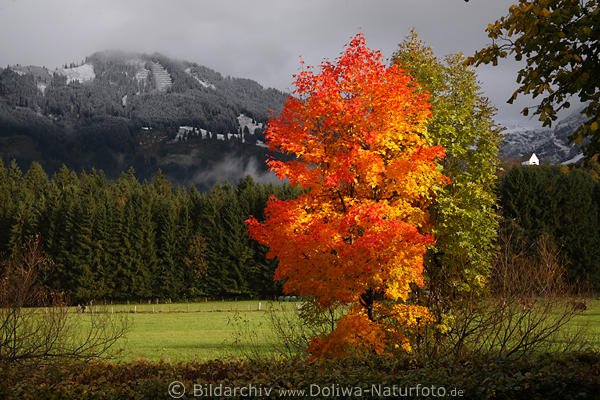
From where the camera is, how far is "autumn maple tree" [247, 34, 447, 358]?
37.7 feet

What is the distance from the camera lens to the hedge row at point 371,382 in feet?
23.7

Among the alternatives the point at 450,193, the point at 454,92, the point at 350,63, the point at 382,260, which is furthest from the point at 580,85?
the point at 454,92

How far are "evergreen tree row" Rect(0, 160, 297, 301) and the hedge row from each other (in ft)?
183

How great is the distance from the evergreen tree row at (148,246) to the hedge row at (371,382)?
55.8 metres

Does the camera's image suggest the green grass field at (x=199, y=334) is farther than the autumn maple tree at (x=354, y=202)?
Yes

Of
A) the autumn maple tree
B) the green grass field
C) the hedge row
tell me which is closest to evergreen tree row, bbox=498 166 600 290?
the green grass field

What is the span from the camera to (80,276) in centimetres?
6462

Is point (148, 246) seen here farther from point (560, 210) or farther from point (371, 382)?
point (371, 382)

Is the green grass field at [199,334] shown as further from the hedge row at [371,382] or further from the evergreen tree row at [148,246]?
the evergreen tree row at [148,246]

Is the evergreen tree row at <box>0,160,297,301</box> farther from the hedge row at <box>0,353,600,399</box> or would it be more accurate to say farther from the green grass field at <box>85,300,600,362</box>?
the hedge row at <box>0,353,600,399</box>

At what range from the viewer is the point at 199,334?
3338 cm

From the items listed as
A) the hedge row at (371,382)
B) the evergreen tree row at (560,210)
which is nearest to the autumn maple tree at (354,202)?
the hedge row at (371,382)

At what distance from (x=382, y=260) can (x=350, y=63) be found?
5.54 meters

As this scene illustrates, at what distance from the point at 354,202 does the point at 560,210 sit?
180ft
